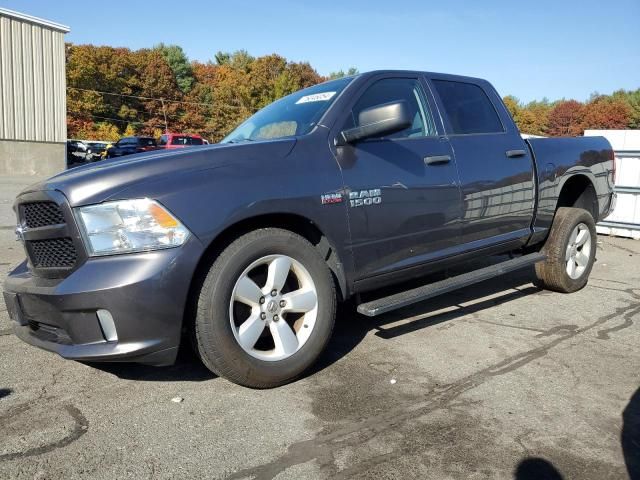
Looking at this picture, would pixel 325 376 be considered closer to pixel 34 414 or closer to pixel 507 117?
pixel 34 414

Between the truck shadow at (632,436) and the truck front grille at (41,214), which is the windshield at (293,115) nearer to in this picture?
the truck front grille at (41,214)

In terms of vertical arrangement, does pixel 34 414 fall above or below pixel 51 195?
below

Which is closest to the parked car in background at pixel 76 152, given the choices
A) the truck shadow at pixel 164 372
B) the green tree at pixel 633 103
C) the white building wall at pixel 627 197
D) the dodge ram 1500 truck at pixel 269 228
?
the white building wall at pixel 627 197

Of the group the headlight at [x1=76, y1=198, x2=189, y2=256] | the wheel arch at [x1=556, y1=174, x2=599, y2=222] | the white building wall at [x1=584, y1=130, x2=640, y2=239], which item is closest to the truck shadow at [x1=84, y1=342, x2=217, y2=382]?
the headlight at [x1=76, y1=198, x2=189, y2=256]

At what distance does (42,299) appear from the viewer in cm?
276

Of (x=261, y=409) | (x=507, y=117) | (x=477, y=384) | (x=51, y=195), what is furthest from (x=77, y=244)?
(x=507, y=117)

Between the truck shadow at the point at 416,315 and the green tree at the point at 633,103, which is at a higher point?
the green tree at the point at 633,103

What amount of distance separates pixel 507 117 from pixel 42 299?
395cm

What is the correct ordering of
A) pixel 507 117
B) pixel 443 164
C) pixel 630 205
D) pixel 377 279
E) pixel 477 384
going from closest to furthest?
1. pixel 477 384
2. pixel 377 279
3. pixel 443 164
4. pixel 507 117
5. pixel 630 205

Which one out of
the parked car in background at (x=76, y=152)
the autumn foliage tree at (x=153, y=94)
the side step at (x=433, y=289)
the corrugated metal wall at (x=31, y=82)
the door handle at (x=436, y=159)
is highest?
the autumn foliage tree at (x=153, y=94)

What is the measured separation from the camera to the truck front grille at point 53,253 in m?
2.76

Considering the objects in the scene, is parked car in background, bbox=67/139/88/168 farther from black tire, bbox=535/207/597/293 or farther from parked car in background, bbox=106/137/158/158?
black tire, bbox=535/207/597/293

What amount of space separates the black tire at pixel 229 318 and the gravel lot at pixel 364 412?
0.16m

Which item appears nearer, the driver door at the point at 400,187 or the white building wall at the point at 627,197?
the driver door at the point at 400,187
